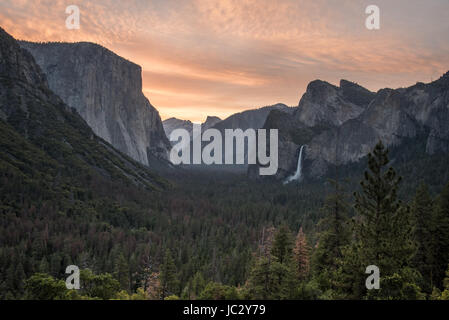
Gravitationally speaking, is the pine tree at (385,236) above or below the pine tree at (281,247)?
above

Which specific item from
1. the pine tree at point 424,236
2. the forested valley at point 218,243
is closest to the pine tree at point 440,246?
the forested valley at point 218,243

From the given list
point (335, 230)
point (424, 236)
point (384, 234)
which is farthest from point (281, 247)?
point (384, 234)

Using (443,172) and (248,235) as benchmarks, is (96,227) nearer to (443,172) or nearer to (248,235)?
(248,235)

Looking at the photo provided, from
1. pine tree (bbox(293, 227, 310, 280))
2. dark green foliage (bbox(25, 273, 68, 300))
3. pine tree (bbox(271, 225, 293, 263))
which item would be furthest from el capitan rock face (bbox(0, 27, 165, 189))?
dark green foliage (bbox(25, 273, 68, 300))

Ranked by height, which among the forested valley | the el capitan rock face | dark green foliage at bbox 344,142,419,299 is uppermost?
the el capitan rock face

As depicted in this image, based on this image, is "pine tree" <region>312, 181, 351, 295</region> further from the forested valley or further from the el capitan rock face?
the el capitan rock face

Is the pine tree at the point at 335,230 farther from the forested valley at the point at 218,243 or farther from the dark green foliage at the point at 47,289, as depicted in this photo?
the dark green foliage at the point at 47,289

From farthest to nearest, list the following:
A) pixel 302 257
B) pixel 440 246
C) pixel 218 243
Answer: pixel 218 243
pixel 302 257
pixel 440 246

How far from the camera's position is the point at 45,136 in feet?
464

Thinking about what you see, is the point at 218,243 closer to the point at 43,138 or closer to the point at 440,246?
the point at 440,246

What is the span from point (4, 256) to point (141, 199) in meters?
73.8

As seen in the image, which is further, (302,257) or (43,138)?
(43,138)

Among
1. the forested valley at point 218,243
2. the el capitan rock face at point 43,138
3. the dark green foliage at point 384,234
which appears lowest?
the forested valley at point 218,243
